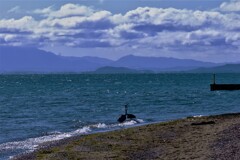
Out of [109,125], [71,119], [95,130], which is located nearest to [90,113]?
[71,119]

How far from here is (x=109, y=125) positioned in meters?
50.6

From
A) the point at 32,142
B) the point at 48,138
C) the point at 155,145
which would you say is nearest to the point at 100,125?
the point at 48,138

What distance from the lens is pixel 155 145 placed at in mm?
32531

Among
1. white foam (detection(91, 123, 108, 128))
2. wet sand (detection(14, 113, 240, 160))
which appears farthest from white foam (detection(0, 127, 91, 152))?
white foam (detection(91, 123, 108, 128))

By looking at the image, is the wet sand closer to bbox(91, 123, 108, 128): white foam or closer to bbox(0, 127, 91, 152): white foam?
bbox(0, 127, 91, 152): white foam

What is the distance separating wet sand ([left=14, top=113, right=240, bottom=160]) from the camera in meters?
28.7

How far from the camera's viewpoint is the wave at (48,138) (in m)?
36.1

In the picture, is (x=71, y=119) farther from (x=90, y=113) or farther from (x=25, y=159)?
(x=25, y=159)

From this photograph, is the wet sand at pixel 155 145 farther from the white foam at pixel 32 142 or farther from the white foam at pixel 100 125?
the white foam at pixel 100 125

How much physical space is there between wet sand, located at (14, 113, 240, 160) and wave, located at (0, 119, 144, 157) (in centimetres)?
160

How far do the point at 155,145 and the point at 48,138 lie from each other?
12.0 m

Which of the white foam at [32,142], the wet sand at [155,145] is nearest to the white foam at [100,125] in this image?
the white foam at [32,142]

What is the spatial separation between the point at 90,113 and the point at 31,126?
15.8 metres

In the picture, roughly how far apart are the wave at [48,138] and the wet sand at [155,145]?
1605mm
